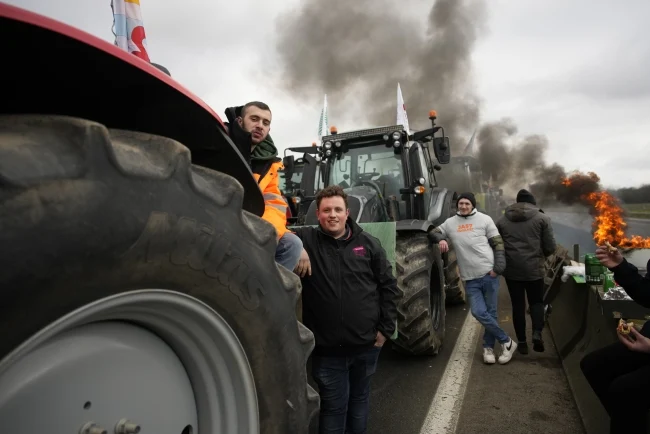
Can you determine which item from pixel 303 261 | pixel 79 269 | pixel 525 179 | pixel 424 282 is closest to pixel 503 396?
pixel 424 282

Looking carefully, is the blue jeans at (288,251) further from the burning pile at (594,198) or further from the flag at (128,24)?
the burning pile at (594,198)

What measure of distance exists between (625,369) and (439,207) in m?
4.18

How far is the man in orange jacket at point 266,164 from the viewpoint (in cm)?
225

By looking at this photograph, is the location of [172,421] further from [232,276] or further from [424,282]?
[424,282]

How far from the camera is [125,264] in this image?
102cm

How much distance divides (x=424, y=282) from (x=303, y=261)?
2.35m

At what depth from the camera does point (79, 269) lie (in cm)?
92

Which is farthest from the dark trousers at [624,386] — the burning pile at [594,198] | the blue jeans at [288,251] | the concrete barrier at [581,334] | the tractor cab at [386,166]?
the burning pile at [594,198]

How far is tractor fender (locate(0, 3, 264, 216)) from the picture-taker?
952 millimetres

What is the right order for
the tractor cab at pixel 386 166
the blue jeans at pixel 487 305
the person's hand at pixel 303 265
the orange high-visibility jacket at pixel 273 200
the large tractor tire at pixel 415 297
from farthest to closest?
the tractor cab at pixel 386 166, the blue jeans at pixel 487 305, the large tractor tire at pixel 415 297, the person's hand at pixel 303 265, the orange high-visibility jacket at pixel 273 200

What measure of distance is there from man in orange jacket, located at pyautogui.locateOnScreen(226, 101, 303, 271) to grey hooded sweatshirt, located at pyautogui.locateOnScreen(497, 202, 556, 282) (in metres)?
3.54

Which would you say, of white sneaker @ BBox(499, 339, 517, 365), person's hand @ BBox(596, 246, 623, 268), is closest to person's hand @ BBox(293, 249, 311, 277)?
person's hand @ BBox(596, 246, 623, 268)

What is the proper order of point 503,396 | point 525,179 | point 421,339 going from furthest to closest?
1. point 525,179
2. point 421,339
3. point 503,396

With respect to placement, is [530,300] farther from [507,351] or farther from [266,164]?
[266,164]
